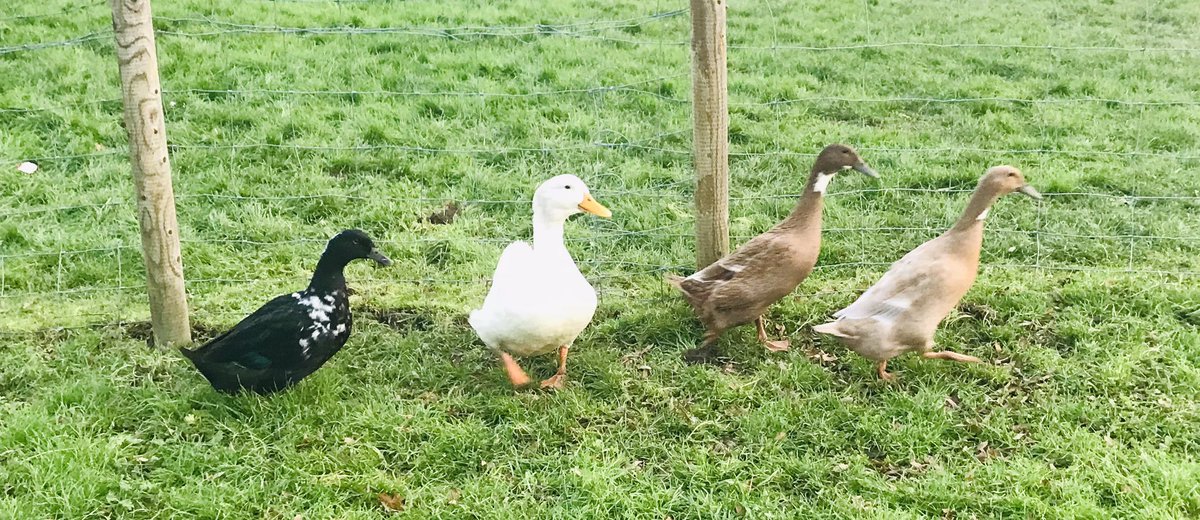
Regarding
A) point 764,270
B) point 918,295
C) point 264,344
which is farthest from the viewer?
point 764,270

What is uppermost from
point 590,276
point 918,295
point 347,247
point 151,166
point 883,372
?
point 151,166

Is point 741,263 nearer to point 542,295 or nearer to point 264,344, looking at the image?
point 542,295

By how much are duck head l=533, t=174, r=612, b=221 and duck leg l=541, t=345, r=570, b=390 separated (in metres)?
0.59

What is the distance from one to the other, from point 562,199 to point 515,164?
7.71ft

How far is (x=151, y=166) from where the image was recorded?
3666mm

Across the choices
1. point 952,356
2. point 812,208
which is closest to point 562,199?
point 812,208

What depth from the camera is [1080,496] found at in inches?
120

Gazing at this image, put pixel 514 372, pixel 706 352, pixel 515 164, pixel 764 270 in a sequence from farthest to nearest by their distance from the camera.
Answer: pixel 515 164, pixel 706 352, pixel 764 270, pixel 514 372

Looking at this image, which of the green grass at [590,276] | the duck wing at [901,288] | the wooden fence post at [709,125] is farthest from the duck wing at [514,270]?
the duck wing at [901,288]

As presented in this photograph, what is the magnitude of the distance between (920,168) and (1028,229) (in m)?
0.87

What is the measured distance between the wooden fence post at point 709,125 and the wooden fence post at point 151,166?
226cm

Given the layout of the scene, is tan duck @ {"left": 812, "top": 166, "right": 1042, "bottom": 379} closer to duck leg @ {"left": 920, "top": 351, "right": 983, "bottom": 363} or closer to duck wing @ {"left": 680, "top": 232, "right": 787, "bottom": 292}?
duck leg @ {"left": 920, "top": 351, "right": 983, "bottom": 363}

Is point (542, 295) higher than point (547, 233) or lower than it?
lower

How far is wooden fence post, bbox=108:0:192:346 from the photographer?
Answer: 11.5 feet
